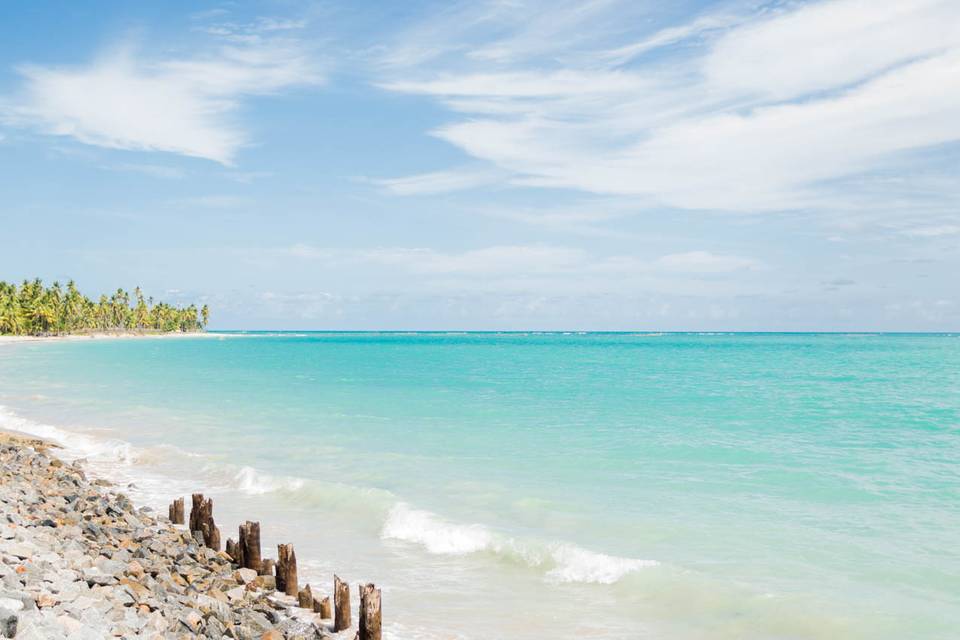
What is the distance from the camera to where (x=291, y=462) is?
2620 centimetres

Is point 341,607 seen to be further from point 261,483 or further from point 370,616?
point 261,483

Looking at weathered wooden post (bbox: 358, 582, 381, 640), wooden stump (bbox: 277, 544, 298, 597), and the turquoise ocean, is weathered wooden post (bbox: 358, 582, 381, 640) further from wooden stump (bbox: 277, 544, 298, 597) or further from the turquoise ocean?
wooden stump (bbox: 277, 544, 298, 597)

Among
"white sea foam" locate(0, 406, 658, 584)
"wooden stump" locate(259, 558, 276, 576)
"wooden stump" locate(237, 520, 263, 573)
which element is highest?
"wooden stump" locate(237, 520, 263, 573)

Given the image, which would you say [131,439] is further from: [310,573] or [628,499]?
[628,499]

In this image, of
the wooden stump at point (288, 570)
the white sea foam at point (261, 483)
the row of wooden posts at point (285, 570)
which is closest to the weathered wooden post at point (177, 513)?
the row of wooden posts at point (285, 570)

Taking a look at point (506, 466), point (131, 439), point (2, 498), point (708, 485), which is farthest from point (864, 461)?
point (131, 439)

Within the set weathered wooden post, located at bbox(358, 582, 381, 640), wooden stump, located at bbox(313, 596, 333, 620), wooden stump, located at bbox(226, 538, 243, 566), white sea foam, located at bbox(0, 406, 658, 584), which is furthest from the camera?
white sea foam, located at bbox(0, 406, 658, 584)

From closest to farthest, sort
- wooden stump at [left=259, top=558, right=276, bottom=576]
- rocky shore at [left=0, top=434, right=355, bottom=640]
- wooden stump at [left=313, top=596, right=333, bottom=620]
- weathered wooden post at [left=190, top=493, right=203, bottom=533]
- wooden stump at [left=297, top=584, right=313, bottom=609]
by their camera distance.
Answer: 1. rocky shore at [left=0, top=434, right=355, bottom=640]
2. wooden stump at [left=313, top=596, right=333, bottom=620]
3. wooden stump at [left=297, top=584, right=313, bottom=609]
4. wooden stump at [left=259, top=558, right=276, bottom=576]
5. weathered wooden post at [left=190, top=493, right=203, bottom=533]

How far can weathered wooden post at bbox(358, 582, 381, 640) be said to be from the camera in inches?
402

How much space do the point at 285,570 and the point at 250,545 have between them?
1267mm

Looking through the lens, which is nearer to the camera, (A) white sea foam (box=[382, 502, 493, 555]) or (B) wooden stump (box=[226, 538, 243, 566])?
(B) wooden stump (box=[226, 538, 243, 566])

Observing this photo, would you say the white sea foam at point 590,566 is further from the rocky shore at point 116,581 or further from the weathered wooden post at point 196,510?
the weathered wooden post at point 196,510

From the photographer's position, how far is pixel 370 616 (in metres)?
10.2

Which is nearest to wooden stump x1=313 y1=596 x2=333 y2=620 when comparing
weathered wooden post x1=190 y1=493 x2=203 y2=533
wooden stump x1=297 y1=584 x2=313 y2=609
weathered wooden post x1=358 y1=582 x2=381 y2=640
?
wooden stump x1=297 y1=584 x2=313 y2=609
